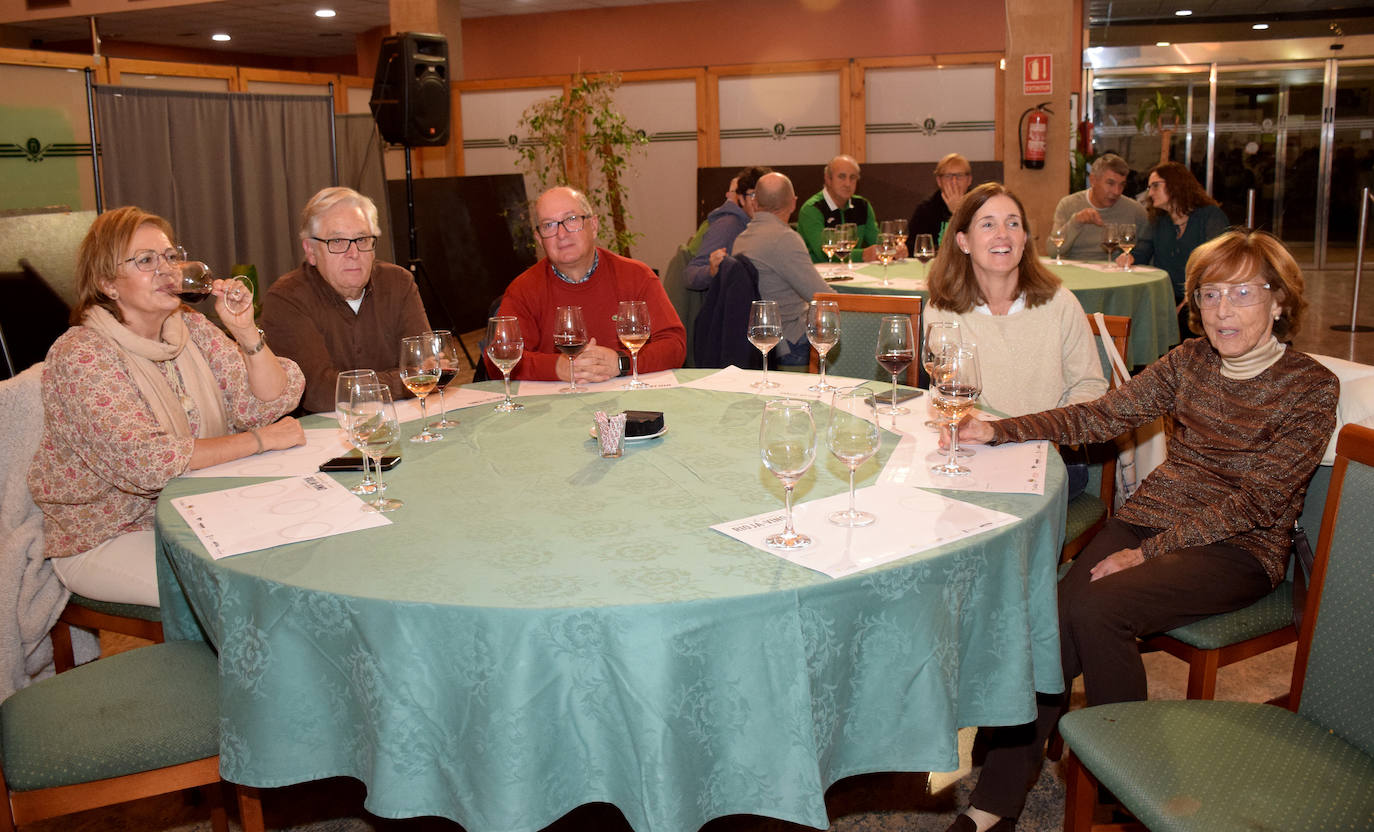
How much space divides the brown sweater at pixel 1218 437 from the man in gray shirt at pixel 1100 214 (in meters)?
4.42

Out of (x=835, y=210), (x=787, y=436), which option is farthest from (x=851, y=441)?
(x=835, y=210)

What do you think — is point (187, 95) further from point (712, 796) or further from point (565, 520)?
point (712, 796)

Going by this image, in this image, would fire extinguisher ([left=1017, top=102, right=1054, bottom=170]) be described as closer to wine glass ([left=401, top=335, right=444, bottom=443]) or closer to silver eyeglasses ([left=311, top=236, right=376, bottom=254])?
silver eyeglasses ([left=311, top=236, right=376, bottom=254])

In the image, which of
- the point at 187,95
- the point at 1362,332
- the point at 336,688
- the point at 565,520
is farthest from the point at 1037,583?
Result: the point at 1362,332

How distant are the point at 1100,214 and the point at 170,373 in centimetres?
585

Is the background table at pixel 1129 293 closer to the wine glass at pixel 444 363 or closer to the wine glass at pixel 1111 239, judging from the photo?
the wine glass at pixel 1111 239

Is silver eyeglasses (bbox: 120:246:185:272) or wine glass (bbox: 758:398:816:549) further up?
silver eyeglasses (bbox: 120:246:185:272)

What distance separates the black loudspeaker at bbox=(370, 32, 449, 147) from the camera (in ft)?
22.7

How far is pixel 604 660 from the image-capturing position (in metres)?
1.45

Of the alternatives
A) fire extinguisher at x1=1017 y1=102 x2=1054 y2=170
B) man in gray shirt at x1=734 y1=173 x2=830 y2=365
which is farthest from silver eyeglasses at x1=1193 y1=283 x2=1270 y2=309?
fire extinguisher at x1=1017 y1=102 x2=1054 y2=170

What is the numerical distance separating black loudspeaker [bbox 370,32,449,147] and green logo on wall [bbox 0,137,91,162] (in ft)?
5.99

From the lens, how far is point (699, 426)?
242 cm

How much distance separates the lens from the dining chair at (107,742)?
1.75 m

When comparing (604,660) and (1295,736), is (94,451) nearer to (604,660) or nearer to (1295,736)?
(604,660)
